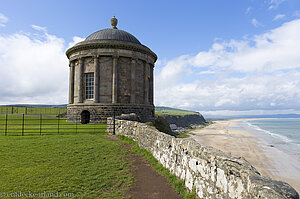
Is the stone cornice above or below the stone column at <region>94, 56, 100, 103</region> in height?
above

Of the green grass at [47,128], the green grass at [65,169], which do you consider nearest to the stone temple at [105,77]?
the green grass at [47,128]

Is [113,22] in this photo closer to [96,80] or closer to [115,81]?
[96,80]

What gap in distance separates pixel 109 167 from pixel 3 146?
6.60 metres

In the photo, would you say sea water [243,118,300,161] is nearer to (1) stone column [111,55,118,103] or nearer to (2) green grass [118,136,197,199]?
(2) green grass [118,136,197,199]

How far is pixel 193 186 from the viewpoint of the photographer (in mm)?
4879

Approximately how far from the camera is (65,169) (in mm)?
6711

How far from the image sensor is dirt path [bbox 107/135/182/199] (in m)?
5.27

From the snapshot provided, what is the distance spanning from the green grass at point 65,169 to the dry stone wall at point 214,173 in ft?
5.93

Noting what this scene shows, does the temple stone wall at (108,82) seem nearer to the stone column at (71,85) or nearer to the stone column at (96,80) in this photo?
the stone column at (96,80)

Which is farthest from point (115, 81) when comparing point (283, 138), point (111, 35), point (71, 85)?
point (283, 138)

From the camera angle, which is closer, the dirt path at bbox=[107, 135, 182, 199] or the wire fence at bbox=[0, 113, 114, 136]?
the dirt path at bbox=[107, 135, 182, 199]

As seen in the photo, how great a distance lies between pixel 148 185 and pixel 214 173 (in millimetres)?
2769

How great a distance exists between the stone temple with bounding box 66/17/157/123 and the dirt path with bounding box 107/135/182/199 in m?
14.6

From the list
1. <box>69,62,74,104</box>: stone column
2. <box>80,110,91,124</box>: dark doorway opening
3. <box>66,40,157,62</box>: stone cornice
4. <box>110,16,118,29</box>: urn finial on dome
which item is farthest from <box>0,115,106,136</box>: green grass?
<box>110,16,118,29</box>: urn finial on dome
